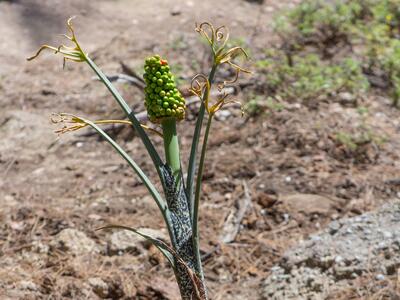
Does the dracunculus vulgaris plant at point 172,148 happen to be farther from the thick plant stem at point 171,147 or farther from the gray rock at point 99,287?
the gray rock at point 99,287

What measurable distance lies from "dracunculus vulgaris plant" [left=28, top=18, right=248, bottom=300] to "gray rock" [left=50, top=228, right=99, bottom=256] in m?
1.03

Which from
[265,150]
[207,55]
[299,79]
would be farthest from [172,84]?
[207,55]

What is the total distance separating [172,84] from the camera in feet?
4.90

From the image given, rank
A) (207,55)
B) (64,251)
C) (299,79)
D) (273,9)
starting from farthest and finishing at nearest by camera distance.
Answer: (273,9), (207,55), (299,79), (64,251)

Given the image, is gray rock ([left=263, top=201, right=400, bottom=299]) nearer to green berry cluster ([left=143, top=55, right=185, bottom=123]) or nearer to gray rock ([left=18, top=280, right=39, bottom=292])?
gray rock ([left=18, top=280, right=39, bottom=292])

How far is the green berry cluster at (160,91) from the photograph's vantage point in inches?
58.4

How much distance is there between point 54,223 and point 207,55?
5.76 feet

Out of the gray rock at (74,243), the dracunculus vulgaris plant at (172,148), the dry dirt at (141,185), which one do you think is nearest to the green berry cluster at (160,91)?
the dracunculus vulgaris plant at (172,148)

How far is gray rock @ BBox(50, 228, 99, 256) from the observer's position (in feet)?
8.40

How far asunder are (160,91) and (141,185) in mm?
1634

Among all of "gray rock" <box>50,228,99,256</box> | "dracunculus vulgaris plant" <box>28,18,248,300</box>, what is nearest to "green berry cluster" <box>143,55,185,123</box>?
"dracunculus vulgaris plant" <box>28,18,248,300</box>

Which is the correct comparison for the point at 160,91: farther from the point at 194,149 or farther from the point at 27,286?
the point at 27,286

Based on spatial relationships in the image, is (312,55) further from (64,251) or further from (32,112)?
(64,251)

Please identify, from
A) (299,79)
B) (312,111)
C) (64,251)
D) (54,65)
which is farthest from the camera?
(54,65)
